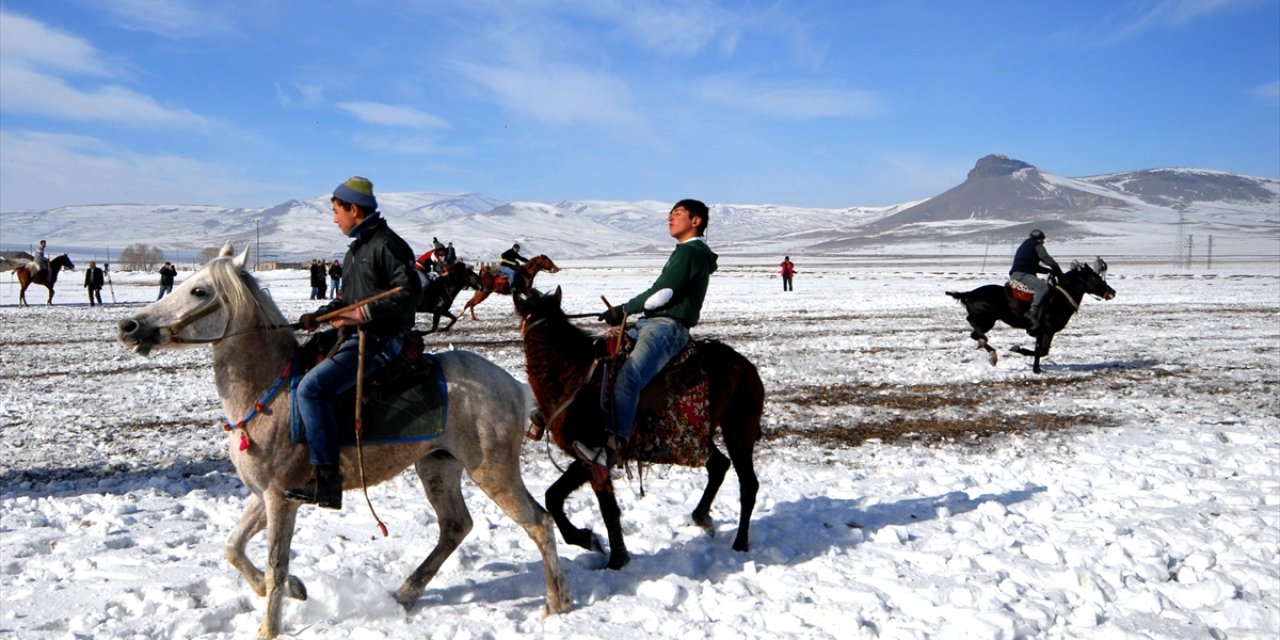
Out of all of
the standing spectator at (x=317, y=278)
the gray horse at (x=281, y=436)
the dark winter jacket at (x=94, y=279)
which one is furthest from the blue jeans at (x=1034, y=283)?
the dark winter jacket at (x=94, y=279)

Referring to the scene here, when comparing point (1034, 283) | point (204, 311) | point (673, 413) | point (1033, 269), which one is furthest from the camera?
point (1033, 269)

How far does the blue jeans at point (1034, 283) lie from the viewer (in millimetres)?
15609

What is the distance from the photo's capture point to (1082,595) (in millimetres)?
5547

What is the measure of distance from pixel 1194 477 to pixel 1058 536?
2.71m

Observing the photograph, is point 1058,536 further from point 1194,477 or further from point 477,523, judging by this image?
point 477,523

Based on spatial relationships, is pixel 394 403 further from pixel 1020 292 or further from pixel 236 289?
pixel 1020 292

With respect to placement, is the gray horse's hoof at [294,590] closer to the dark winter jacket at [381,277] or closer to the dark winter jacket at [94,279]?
the dark winter jacket at [381,277]

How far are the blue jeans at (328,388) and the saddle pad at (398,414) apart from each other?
0.10 metres

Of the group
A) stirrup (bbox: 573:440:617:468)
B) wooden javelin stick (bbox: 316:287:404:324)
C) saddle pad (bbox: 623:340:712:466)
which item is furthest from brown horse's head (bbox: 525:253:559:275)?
wooden javelin stick (bbox: 316:287:404:324)

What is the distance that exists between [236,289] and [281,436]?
31.7 inches

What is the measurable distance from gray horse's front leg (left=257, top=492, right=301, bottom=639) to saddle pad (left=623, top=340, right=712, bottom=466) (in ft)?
7.09

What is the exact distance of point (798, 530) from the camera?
6785mm

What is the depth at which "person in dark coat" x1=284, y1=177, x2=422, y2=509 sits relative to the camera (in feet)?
15.7

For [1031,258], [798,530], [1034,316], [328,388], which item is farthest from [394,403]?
[1031,258]
